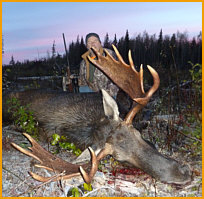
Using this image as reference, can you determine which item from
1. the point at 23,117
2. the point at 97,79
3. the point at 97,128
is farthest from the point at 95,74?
the point at 97,128

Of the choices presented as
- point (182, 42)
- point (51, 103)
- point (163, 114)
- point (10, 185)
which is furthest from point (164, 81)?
point (182, 42)

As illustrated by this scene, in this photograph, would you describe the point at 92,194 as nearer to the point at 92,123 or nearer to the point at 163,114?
the point at 92,123

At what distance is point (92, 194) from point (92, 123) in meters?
1.17

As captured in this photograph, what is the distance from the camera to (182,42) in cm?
2312

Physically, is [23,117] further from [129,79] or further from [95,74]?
[129,79]

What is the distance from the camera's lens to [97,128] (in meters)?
3.96

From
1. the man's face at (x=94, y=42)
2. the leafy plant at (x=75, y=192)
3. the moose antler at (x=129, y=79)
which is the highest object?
the man's face at (x=94, y=42)

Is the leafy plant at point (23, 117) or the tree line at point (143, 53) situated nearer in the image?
the leafy plant at point (23, 117)

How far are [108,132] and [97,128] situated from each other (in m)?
0.31

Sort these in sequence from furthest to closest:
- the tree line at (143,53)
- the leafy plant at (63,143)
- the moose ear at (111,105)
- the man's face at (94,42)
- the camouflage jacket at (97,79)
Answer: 1. the tree line at (143,53)
2. the camouflage jacket at (97,79)
3. the man's face at (94,42)
4. the leafy plant at (63,143)
5. the moose ear at (111,105)

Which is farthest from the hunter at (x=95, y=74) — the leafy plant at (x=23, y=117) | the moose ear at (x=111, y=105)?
the moose ear at (x=111, y=105)

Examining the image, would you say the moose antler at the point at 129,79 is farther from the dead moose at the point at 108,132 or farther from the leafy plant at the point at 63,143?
the leafy plant at the point at 63,143

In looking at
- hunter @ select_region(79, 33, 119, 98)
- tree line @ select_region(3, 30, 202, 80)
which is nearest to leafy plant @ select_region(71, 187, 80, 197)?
hunter @ select_region(79, 33, 119, 98)

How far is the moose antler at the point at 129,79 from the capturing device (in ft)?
11.3
